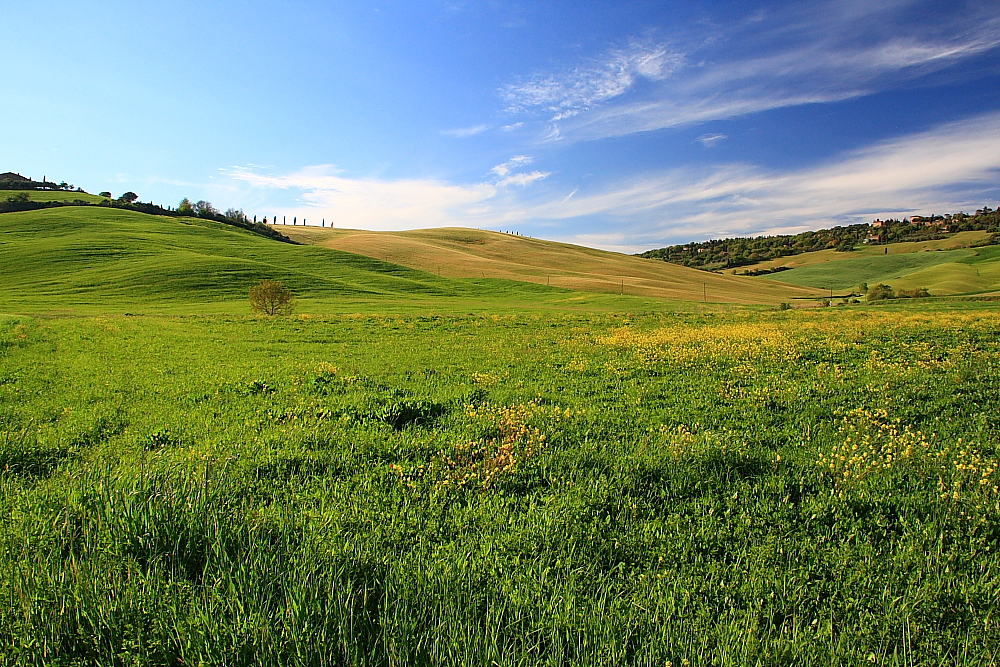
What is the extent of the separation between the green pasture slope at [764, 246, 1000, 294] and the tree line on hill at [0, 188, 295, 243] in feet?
457

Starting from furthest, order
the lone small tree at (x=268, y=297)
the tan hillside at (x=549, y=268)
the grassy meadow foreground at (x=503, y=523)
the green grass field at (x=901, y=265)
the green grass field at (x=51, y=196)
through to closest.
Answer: the green grass field at (x=51, y=196) < the green grass field at (x=901, y=265) < the tan hillside at (x=549, y=268) < the lone small tree at (x=268, y=297) < the grassy meadow foreground at (x=503, y=523)

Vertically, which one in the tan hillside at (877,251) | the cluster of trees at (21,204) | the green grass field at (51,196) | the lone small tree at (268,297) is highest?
the green grass field at (51,196)

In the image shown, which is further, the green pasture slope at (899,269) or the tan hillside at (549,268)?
the green pasture slope at (899,269)

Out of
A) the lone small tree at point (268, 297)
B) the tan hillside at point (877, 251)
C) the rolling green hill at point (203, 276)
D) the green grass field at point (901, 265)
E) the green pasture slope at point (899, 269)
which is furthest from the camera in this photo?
the tan hillside at point (877, 251)

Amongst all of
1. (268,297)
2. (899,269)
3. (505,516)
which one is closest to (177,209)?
(268,297)

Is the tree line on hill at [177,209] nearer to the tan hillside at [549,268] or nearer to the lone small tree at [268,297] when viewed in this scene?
the tan hillside at [549,268]

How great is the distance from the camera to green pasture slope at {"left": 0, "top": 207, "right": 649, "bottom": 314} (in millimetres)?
57844

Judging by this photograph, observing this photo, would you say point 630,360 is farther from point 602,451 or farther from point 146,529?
point 146,529

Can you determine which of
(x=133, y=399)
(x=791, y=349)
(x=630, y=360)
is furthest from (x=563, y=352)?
(x=133, y=399)

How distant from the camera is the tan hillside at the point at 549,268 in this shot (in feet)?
296

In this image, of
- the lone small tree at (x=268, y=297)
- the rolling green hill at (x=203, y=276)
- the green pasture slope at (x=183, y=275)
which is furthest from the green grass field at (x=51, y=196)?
the lone small tree at (x=268, y=297)

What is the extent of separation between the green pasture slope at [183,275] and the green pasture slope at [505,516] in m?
44.5

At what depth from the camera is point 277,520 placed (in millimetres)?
4645

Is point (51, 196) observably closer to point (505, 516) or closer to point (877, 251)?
point (505, 516)
